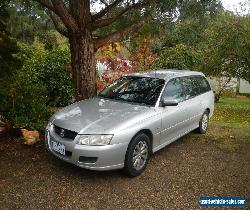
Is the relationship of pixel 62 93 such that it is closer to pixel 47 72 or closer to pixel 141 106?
pixel 47 72

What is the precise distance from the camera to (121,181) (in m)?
5.33

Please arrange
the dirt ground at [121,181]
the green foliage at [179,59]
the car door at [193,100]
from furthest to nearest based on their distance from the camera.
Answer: the green foliage at [179,59]
the car door at [193,100]
the dirt ground at [121,181]

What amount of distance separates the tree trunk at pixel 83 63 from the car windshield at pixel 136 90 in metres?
1.11

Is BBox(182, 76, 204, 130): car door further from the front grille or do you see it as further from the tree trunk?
the front grille

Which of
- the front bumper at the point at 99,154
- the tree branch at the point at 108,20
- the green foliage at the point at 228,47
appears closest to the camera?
the front bumper at the point at 99,154

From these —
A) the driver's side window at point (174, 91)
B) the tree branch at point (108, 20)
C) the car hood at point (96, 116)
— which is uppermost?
the tree branch at point (108, 20)

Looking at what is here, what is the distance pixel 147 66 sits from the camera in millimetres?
17531

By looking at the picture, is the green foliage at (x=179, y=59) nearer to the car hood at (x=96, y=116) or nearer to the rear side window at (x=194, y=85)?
the rear side window at (x=194, y=85)

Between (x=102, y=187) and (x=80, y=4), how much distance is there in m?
4.39

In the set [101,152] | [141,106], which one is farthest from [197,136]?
[101,152]

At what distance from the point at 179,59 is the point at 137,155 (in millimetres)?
13226

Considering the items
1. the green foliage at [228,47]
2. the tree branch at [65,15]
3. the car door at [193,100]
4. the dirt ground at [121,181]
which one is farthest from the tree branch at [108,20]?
the green foliage at [228,47]

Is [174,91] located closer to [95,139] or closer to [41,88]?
[95,139]

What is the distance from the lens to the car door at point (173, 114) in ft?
20.0
